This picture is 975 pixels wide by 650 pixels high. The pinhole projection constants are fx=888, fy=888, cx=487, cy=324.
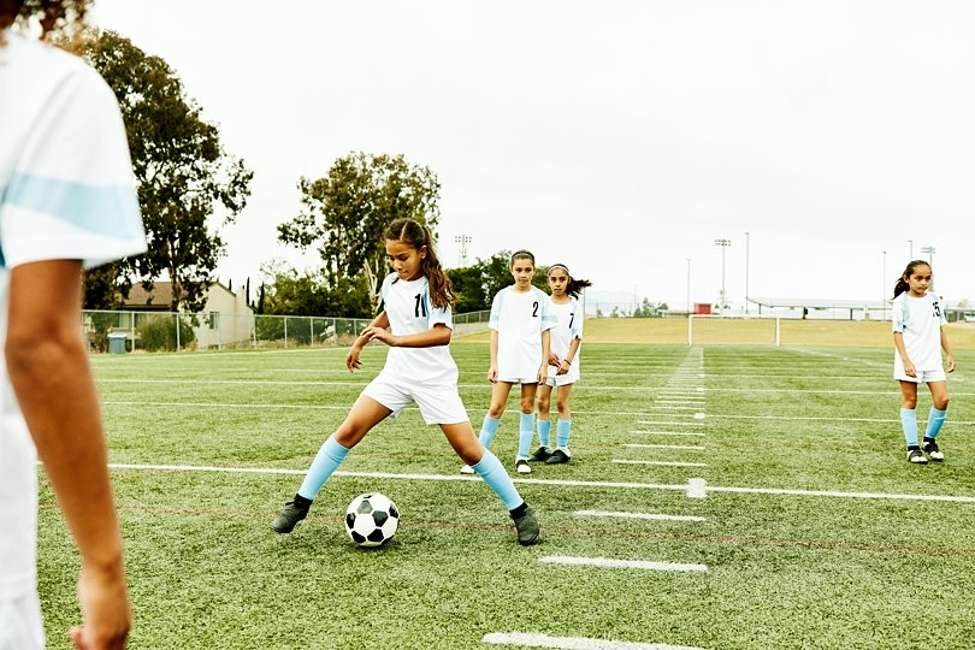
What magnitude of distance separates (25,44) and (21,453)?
51 cm

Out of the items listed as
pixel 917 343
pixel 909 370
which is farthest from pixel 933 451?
pixel 917 343

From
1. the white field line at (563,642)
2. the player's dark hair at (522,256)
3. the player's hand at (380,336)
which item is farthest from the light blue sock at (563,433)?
the white field line at (563,642)

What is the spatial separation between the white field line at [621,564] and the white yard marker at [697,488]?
1.89 metres

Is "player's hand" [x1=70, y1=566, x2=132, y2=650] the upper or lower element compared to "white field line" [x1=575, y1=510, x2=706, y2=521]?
upper

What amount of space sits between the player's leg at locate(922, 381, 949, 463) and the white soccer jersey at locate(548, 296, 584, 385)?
328 cm

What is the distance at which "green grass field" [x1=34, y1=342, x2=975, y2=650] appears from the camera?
3.66 meters

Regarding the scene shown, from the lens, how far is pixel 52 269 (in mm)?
1036

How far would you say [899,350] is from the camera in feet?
27.2

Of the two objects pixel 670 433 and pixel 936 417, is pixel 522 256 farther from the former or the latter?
pixel 936 417

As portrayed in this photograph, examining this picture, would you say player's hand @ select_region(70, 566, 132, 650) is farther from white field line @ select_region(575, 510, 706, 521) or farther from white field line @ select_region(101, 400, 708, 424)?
white field line @ select_region(101, 400, 708, 424)

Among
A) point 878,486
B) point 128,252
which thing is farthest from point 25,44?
point 878,486

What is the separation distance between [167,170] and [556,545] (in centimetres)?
3955

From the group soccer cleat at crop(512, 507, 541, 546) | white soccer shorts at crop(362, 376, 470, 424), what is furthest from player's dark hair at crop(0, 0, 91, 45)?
soccer cleat at crop(512, 507, 541, 546)

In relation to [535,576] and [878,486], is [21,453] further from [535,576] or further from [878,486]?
[878,486]
